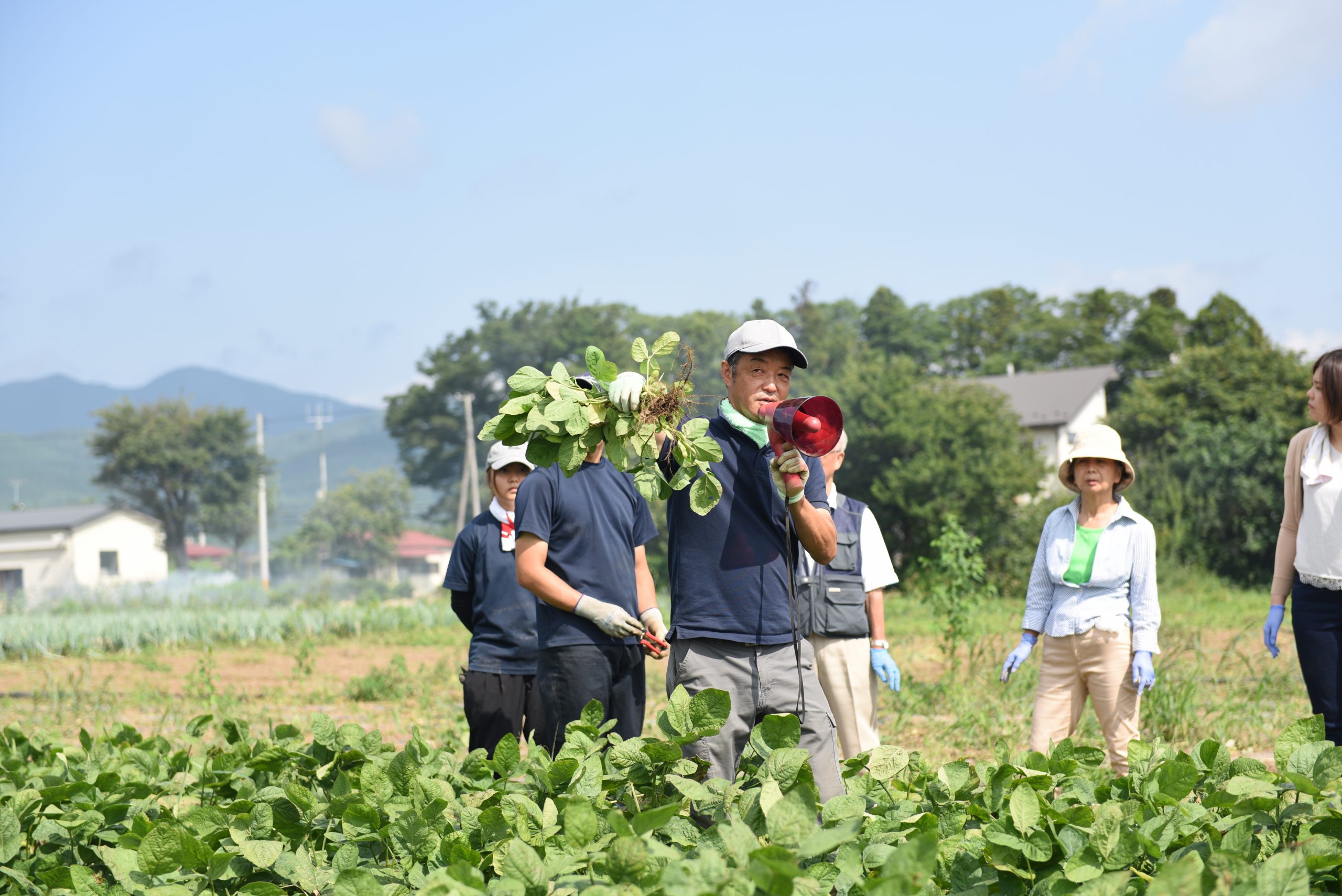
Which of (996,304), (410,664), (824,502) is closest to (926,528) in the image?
(410,664)

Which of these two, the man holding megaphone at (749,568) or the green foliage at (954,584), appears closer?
the man holding megaphone at (749,568)

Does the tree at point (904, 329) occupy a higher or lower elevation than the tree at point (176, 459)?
higher

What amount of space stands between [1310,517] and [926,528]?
71.1 ft

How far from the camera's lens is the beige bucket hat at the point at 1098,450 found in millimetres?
4426

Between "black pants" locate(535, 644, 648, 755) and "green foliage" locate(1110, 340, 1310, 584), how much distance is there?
18.2 meters

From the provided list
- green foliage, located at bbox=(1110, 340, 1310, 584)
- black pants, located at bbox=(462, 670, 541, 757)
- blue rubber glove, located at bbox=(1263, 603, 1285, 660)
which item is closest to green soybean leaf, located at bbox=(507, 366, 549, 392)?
black pants, located at bbox=(462, 670, 541, 757)

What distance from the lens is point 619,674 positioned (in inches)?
144

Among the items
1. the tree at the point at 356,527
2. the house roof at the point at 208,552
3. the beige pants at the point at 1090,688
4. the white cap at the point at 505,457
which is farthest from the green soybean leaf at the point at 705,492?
the house roof at the point at 208,552

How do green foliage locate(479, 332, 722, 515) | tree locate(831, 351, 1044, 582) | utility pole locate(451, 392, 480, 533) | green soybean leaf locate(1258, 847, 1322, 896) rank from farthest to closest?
utility pole locate(451, 392, 480, 533)
tree locate(831, 351, 1044, 582)
green foliage locate(479, 332, 722, 515)
green soybean leaf locate(1258, 847, 1322, 896)

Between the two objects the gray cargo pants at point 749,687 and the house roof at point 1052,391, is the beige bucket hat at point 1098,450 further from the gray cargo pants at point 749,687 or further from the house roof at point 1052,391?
the house roof at point 1052,391

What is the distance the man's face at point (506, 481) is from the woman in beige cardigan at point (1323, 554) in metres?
2.83

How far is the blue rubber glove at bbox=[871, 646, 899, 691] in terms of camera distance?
4.79 meters

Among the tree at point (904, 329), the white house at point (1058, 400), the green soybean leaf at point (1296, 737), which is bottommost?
the green soybean leaf at point (1296, 737)

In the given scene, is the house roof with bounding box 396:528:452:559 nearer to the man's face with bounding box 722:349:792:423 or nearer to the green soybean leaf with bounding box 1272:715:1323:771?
the man's face with bounding box 722:349:792:423
